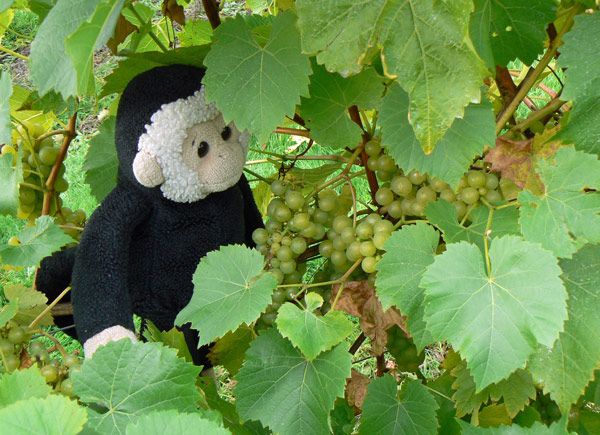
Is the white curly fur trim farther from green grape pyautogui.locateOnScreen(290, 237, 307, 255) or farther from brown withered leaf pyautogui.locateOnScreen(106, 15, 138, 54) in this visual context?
brown withered leaf pyautogui.locateOnScreen(106, 15, 138, 54)

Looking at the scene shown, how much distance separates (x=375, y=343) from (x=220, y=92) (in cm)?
39

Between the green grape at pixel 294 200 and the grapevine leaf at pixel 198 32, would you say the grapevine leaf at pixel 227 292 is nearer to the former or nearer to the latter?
the green grape at pixel 294 200

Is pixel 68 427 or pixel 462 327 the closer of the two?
pixel 68 427

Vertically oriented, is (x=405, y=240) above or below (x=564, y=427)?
above

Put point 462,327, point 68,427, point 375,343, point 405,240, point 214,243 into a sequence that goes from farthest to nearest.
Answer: point 214,243
point 375,343
point 405,240
point 462,327
point 68,427

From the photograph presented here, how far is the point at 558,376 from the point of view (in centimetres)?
71

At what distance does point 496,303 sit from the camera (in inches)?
26.1

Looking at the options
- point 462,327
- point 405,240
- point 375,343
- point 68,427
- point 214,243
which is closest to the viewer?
point 68,427

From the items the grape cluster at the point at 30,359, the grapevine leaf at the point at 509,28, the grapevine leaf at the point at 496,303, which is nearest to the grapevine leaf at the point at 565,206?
the grapevine leaf at the point at 496,303

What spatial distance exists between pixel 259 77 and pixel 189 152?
19cm

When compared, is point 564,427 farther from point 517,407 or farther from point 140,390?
point 140,390

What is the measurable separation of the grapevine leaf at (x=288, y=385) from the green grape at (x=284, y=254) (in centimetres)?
11

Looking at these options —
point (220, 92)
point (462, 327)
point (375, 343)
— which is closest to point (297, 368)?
point (375, 343)

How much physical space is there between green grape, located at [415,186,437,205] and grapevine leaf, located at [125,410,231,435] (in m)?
0.40
